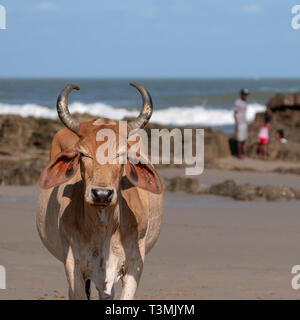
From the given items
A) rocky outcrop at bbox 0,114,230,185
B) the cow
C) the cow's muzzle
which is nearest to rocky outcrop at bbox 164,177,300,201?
rocky outcrop at bbox 0,114,230,185

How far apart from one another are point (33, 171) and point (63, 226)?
956cm

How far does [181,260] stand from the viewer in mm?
10727

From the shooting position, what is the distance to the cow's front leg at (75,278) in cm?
682

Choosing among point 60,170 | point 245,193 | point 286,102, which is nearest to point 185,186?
point 245,193

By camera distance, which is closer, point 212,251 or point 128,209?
point 128,209

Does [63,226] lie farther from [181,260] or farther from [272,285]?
[181,260]

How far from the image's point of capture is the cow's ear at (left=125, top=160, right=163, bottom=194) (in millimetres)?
6750

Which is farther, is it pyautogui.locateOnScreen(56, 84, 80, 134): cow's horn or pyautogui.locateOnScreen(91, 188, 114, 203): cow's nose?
pyautogui.locateOnScreen(56, 84, 80, 134): cow's horn

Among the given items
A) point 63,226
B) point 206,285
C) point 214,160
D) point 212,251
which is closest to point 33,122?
point 214,160

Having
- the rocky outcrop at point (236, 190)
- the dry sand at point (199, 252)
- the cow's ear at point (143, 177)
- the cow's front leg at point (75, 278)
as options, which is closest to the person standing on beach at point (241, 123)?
the rocky outcrop at point (236, 190)

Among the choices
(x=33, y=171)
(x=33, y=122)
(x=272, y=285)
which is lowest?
(x=272, y=285)

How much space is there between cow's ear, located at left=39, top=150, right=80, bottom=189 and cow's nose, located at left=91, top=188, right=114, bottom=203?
0.71 m

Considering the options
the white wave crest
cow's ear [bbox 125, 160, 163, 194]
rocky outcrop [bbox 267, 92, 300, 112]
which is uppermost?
the white wave crest

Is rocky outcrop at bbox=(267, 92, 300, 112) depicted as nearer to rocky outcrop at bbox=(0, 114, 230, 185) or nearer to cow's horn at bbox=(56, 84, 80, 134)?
rocky outcrop at bbox=(0, 114, 230, 185)
